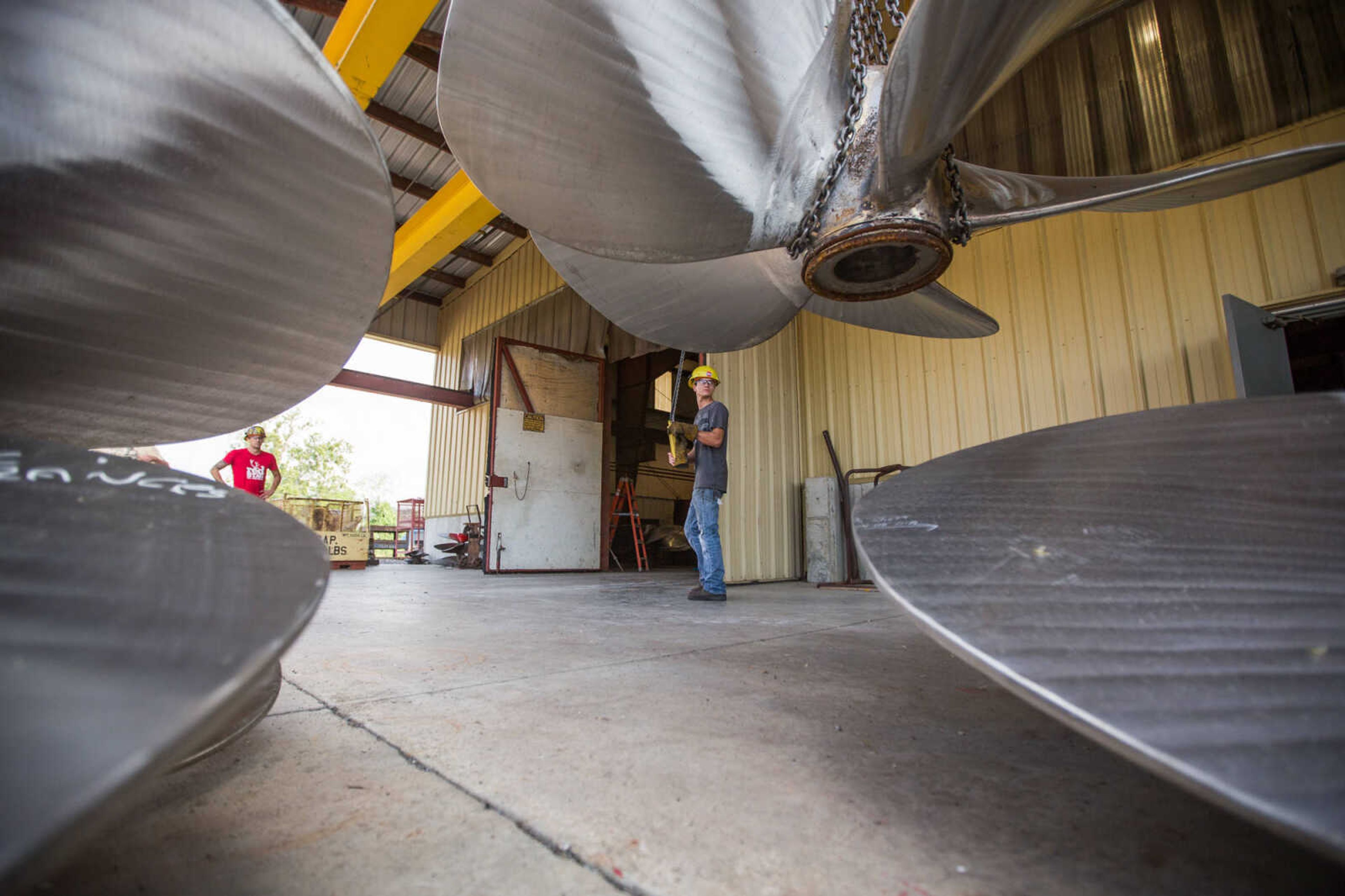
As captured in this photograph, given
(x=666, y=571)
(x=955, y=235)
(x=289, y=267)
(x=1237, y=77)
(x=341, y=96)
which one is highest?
(x=1237, y=77)

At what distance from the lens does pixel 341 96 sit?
680mm

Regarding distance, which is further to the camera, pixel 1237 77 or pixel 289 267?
pixel 1237 77

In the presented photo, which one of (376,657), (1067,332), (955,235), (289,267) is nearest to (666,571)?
(1067,332)

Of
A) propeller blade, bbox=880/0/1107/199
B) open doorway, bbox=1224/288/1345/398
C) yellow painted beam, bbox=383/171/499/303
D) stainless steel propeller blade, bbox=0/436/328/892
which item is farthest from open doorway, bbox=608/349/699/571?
stainless steel propeller blade, bbox=0/436/328/892

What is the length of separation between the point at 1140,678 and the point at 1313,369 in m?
6.70

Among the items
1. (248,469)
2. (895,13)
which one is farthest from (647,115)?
(248,469)

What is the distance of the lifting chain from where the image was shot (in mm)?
1297

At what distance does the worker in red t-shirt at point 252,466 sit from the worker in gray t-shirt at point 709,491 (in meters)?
3.55

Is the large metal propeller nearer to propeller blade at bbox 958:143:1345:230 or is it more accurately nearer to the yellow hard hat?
propeller blade at bbox 958:143:1345:230

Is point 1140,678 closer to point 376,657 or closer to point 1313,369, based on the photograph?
point 376,657

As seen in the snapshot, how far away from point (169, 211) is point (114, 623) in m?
0.56

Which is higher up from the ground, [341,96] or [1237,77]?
[1237,77]

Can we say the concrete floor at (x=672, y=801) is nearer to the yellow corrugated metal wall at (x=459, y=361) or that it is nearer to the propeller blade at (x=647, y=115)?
the propeller blade at (x=647, y=115)

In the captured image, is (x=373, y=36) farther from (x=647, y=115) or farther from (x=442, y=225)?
(x=647, y=115)
